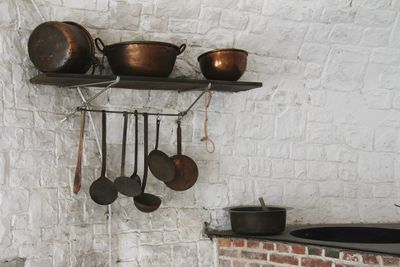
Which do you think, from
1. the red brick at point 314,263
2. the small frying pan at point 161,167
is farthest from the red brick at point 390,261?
the small frying pan at point 161,167

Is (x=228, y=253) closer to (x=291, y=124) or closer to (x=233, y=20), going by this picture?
(x=291, y=124)

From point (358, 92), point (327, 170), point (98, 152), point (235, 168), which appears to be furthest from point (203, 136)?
point (358, 92)

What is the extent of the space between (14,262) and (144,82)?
94 cm

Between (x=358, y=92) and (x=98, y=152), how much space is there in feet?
4.77

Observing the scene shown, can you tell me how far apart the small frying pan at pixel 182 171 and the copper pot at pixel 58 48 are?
2.01 feet

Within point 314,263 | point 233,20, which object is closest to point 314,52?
point 233,20

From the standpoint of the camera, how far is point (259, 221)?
7.89ft

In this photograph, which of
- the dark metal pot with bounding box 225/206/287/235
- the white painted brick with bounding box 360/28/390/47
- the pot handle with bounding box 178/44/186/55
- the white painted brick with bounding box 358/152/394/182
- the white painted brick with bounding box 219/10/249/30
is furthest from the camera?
the white painted brick with bounding box 358/152/394/182

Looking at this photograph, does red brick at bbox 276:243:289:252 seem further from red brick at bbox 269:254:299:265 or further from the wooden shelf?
the wooden shelf

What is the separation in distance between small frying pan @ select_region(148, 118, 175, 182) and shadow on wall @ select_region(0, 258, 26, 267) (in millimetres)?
681

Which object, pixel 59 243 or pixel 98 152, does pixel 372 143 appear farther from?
pixel 59 243

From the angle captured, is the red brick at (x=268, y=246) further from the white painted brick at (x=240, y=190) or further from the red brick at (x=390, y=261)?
the red brick at (x=390, y=261)

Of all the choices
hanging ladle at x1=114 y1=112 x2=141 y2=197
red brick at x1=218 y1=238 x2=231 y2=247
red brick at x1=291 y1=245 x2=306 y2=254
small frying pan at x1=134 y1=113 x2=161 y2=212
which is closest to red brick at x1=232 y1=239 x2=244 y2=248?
red brick at x1=218 y1=238 x2=231 y2=247

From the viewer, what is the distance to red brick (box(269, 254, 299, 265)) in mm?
2311
